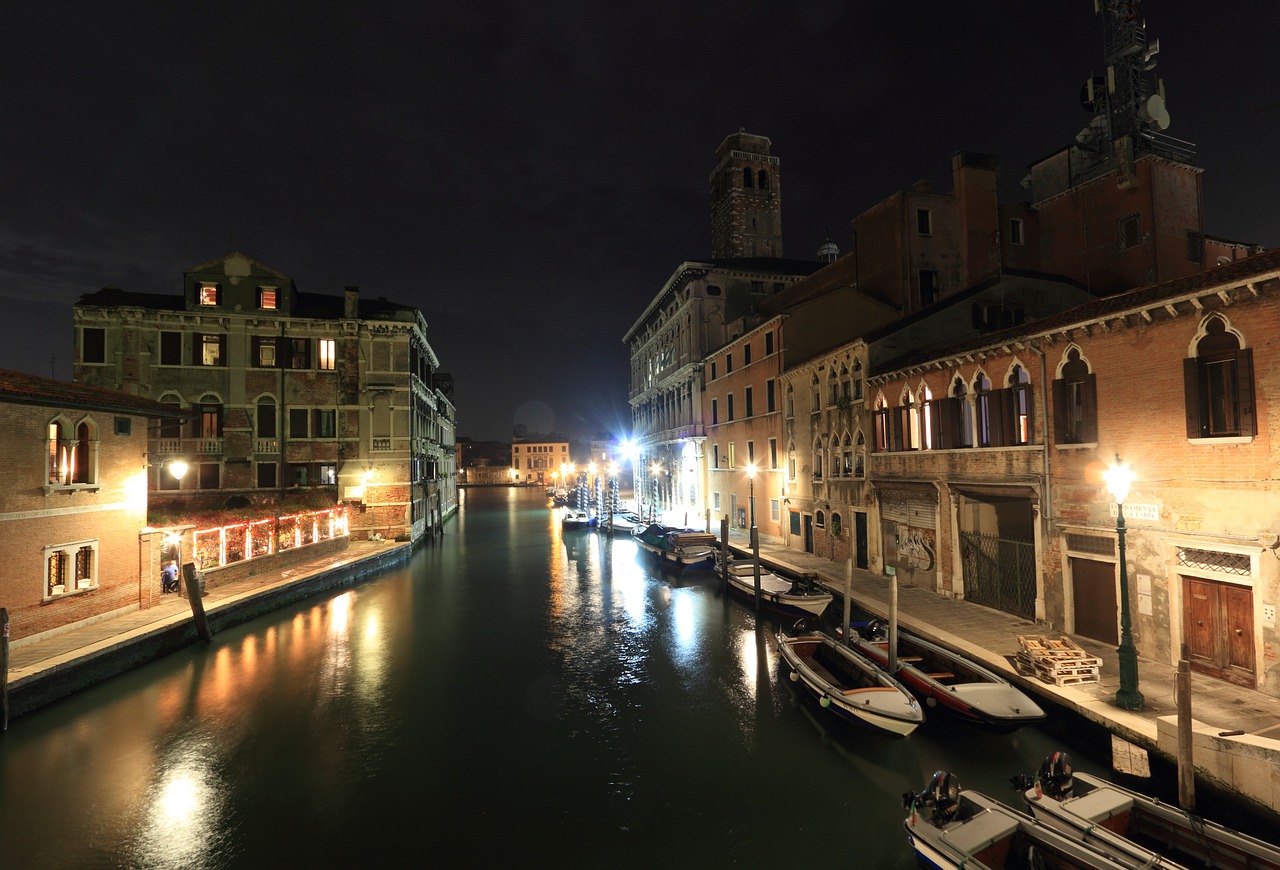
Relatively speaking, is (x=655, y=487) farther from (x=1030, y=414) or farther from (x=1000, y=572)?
(x=1030, y=414)

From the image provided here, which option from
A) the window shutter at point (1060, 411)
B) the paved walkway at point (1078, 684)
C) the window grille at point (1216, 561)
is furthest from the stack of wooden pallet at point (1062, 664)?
the window shutter at point (1060, 411)

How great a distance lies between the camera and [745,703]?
1462 centimetres

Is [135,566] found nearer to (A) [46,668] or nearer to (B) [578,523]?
(A) [46,668]

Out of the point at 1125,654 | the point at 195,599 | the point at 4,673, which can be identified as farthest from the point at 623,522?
the point at 1125,654

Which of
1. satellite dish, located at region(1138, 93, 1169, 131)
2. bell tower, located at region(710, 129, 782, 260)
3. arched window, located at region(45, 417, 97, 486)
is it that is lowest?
arched window, located at region(45, 417, 97, 486)

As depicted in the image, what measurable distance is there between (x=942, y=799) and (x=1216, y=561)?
7.76 metres

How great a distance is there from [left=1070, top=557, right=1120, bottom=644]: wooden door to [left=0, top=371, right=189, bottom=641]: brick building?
84.8 ft

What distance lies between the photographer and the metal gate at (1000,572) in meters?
16.2

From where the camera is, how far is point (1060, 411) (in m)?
14.6

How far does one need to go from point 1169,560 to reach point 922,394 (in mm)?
8590

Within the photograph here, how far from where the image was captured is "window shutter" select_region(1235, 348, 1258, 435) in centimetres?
1077

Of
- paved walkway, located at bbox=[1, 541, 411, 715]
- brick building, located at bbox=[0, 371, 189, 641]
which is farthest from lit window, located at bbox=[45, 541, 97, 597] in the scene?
paved walkway, located at bbox=[1, 541, 411, 715]

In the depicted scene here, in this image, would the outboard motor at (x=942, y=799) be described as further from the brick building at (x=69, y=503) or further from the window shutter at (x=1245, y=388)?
the brick building at (x=69, y=503)

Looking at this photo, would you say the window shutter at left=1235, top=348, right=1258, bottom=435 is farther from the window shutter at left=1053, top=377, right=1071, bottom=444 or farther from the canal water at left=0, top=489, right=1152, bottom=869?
the canal water at left=0, top=489, right=1152, bottom=869
